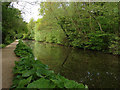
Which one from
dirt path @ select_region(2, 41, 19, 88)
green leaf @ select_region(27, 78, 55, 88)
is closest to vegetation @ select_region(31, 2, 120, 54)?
dirt path @ select_region(2, 41, 19, 88)

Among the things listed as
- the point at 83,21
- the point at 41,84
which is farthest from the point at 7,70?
the point at 83,21

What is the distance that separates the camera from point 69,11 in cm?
1372

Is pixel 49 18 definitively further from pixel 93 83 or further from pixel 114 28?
pixel 93 83

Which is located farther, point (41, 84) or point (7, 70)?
point (7, 70)

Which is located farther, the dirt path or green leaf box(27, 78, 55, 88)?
the dirt path

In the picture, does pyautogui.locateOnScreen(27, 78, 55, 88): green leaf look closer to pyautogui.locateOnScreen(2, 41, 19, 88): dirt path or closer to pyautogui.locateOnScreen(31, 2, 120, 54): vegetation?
pyautogui.locateOnScreen(2, 41, 19, 88): dirt path

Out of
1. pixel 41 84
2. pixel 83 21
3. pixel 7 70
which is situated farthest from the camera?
pixel 83 21

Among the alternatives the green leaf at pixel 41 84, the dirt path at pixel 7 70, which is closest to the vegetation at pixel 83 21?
the dirt path at pixel 7 70

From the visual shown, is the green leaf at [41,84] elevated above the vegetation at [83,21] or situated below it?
below

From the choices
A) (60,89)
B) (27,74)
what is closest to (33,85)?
(60,89)

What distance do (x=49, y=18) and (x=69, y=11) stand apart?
3195 millimetres

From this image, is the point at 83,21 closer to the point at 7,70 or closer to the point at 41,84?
the point at 7,70

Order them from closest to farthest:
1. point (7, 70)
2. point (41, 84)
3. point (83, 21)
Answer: point (41, 84) < point (7, 70) < point (83, 21)

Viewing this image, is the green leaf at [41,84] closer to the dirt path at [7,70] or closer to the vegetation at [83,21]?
the dirt path at [7,70]
